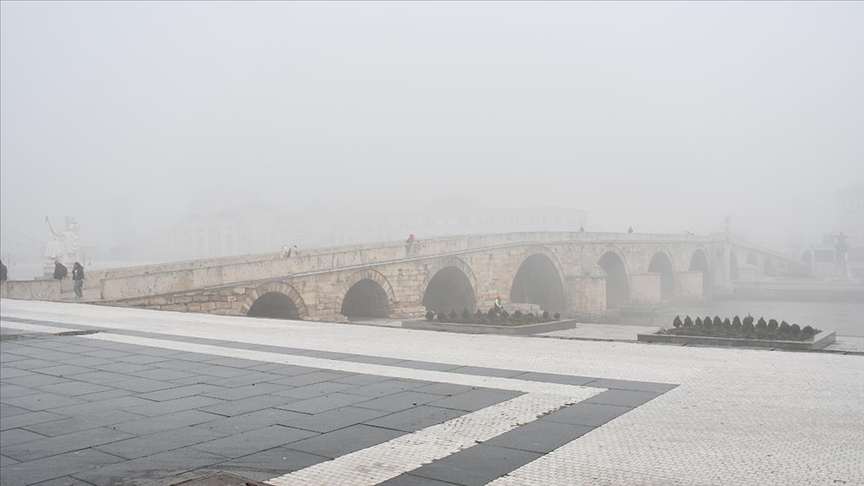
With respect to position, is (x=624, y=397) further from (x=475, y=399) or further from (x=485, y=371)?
(x=485, y=371)

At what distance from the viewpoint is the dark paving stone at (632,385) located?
4001mm

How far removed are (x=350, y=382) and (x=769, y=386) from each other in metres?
2.56

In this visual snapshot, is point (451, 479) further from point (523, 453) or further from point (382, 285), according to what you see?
point (382, 285)

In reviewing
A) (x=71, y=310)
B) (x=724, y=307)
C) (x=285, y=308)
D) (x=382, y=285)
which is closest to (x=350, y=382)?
(x=71, y=310)

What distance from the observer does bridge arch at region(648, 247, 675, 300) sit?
4116cm

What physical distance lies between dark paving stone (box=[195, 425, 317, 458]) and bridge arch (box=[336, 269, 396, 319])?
46.8ft

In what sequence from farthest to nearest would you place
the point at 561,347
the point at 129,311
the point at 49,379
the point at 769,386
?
the point at 129,311 → the point at 561,347 → the point at 49,379 → the point at 769,386

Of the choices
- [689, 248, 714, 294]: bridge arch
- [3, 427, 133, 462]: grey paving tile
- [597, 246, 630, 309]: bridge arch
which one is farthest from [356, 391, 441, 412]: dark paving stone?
[689, 248, 714, 294]: bridge arch

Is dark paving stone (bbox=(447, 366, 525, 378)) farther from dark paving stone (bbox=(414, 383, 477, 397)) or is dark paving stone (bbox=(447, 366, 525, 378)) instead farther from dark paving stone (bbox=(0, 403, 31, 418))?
dark paving stone (bbox=(0, 403, 31, 418))

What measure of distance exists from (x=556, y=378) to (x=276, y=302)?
12.5 meters

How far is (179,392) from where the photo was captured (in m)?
4.11

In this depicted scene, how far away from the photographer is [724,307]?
39.4m

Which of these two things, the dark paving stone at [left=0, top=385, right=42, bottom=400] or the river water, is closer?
the dark paving stone at [left=0, top=385, right=42, bottom=400]

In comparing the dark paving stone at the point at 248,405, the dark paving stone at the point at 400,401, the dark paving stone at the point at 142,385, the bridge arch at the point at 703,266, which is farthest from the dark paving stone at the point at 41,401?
the bridge arch at the point at 703,266
